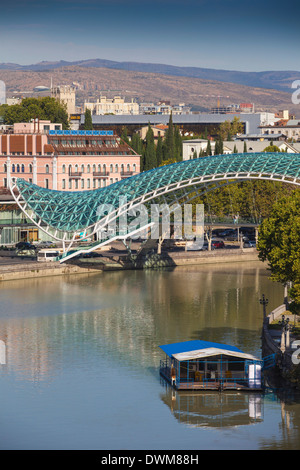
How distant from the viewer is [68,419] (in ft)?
103

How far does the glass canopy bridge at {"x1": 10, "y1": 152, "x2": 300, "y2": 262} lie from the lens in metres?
59.6

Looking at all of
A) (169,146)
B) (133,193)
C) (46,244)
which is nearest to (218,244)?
(46,244)

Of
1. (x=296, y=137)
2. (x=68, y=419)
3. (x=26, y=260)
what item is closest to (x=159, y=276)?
(x=26, y=260)

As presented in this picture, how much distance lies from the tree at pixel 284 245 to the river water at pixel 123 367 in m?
3.06

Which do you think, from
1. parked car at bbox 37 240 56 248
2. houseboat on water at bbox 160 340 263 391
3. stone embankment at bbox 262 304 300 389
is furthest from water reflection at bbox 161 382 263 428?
parked car at bbox 37 240 56 248

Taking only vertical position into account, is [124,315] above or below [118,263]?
above

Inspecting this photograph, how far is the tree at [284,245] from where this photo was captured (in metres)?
40.3

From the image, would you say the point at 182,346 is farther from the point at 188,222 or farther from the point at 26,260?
the point at 188,222

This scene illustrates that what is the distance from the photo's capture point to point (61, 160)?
8438cm

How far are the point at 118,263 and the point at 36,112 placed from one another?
6137cm

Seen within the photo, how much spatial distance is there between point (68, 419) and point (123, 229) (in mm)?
31252

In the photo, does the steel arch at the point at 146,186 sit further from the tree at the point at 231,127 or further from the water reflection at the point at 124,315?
the tree at the point at 231,127

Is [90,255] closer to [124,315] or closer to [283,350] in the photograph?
[124,315]

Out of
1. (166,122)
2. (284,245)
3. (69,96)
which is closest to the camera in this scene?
(284,245)
